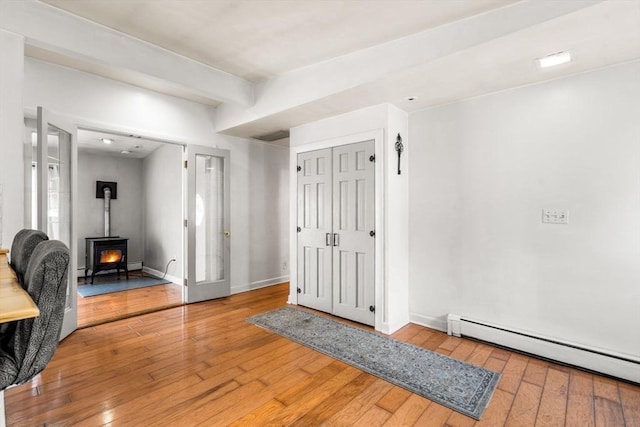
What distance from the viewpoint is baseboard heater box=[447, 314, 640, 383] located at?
7.64 feet

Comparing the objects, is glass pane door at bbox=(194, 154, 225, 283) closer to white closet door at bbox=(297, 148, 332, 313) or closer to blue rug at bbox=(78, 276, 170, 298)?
white closet door at bbox=(297, 148, 332, 313)

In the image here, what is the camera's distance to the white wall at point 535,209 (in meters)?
2.41

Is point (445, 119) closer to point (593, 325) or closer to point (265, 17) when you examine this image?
point (265, 17)

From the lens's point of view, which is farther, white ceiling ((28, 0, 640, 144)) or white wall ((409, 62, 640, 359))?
white wall ((409, 62, 640, 359))

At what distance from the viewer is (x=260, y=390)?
2.21 m

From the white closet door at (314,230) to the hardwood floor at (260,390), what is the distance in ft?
3.21

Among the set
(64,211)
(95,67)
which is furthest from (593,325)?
(95,67)

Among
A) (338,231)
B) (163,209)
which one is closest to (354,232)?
(338,231)

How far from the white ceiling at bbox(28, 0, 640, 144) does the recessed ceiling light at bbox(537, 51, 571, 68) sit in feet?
0.18

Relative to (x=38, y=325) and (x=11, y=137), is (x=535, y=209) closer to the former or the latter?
(x=38, y=325)

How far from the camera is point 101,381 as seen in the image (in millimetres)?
2312

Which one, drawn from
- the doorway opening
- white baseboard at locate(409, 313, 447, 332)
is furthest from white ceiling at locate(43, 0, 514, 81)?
white baseboard at locate(409, 313, 447, 332)

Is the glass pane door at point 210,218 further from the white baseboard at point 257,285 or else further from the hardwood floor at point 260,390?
the hardwood floor at point 260,390

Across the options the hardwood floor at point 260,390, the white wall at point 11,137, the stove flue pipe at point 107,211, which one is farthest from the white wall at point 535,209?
the stove flue pipe at point 107,211
